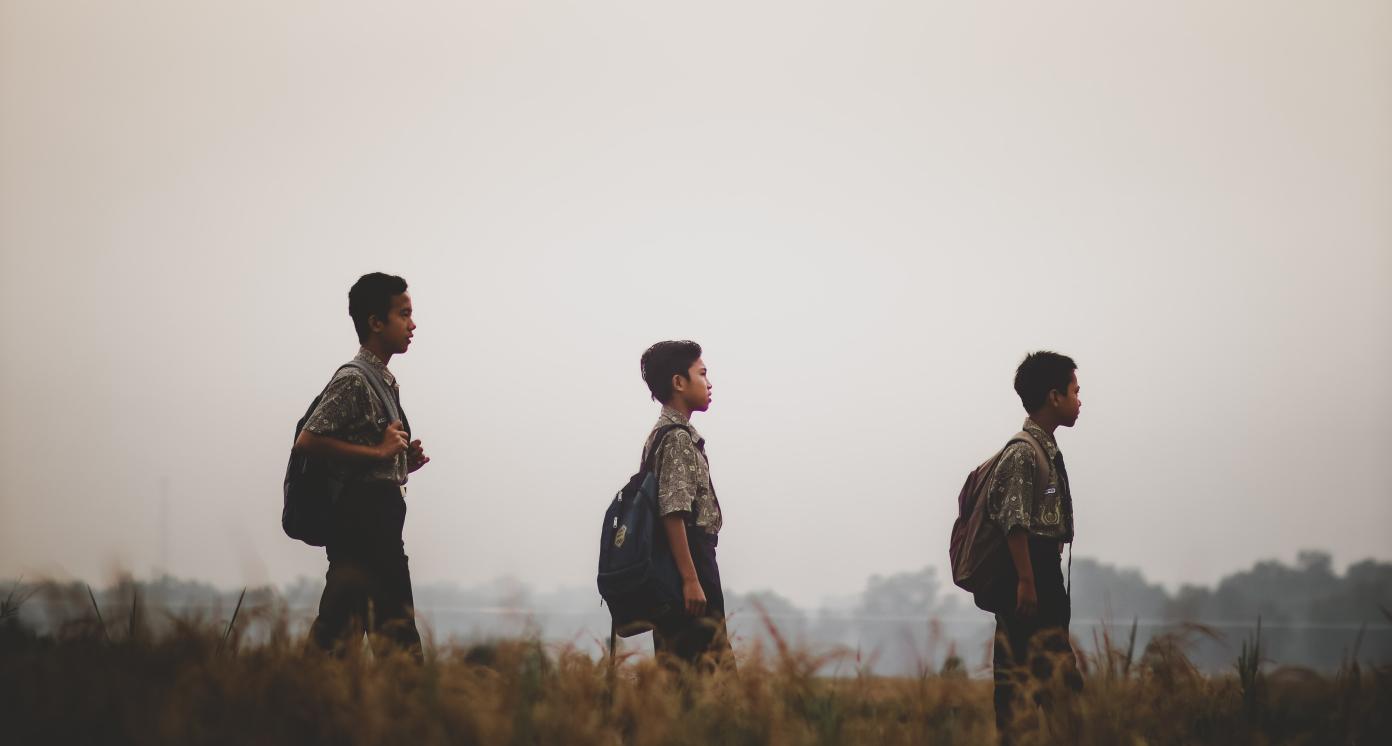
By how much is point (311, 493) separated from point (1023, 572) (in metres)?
2.75

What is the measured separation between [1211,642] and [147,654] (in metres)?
3.55

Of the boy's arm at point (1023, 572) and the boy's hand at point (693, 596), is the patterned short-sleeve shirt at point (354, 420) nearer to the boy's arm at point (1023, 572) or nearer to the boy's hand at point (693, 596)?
the boy's hand at point (693, 596)

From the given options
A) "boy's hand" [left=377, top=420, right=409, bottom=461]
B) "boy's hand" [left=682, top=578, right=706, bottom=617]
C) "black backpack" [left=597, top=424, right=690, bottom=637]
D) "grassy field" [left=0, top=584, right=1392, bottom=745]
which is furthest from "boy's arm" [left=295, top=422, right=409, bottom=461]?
"boy's hand" [left=682, top=578, right=706, bottom=617]

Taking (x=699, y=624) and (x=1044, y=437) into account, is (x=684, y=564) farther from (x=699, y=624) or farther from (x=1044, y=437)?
(x=1044, y=437)

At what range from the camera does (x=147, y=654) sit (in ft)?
15.3

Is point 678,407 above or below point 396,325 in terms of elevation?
below

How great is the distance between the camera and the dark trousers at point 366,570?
507cm

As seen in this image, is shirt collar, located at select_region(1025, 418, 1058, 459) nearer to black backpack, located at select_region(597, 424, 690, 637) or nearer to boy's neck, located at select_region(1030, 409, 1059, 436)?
boy's neck, located at select_region(1030, 409, 1059, 436)

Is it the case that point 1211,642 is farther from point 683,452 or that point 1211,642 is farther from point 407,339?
point 407,339

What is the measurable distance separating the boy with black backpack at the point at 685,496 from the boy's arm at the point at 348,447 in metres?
1.09

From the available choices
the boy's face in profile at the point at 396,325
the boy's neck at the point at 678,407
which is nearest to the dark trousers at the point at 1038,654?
the boy's neck at the point at 678,407

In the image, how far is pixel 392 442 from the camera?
517 cm

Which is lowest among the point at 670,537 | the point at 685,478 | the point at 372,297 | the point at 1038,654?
the point at 1038,654

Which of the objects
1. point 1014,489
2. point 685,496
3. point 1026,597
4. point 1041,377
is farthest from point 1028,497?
point 685,496
